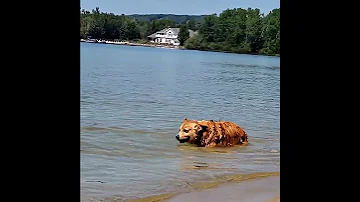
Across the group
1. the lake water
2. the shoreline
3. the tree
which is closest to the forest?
the tree

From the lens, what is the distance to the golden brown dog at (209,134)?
27.5 ft

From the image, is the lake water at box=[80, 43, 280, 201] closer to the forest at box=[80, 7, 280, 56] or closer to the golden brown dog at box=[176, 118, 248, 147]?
the golden brown dog at box=[176, 118, 248, 147]

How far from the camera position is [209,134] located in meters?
8.45

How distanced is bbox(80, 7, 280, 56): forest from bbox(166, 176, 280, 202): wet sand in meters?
31.9

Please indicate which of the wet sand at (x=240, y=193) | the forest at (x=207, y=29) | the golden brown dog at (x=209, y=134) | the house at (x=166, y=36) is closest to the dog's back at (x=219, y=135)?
the golden brown dog at (x=209, y=134)

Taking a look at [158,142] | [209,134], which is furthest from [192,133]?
[158,142]

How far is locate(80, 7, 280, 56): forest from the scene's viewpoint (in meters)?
42.0

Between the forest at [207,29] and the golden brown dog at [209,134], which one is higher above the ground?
the forest at [207,29]

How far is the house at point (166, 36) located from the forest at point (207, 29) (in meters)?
0.53

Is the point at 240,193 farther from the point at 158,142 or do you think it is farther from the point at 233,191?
the point at 158,142

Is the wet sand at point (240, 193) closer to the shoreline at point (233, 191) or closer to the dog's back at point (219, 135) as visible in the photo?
the shoreline at point (233, 191)
